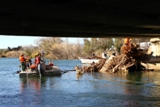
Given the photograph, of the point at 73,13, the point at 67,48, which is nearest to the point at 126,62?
the point at 73,13

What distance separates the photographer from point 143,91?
21.7 m

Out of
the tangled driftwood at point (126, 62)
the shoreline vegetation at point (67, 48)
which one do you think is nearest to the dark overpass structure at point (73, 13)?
the tangled driftwood at point (126, 62)

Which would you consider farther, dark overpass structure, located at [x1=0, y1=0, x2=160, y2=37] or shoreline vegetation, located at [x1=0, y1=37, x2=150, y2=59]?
shoreline vegetation, located at [x1=0, y1=37, x2=150, y2=59]

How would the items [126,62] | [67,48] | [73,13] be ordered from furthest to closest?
[67,48] → [126,62] → [73,13]

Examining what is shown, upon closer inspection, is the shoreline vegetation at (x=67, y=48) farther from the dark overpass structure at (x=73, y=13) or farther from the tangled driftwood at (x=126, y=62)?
the dark overpass structure at (x=73, y=13)

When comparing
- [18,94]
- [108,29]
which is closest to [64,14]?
[108,29]

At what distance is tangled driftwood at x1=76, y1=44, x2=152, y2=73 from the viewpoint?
1598 inches

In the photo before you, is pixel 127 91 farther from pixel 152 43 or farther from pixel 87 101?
pixel 152 43

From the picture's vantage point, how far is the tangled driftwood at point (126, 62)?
133 ft

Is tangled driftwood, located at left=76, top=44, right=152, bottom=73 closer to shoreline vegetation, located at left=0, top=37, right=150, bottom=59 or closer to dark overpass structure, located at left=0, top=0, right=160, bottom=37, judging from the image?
dark overpass structure, located at left=0, top=0, right=160, bottom=37

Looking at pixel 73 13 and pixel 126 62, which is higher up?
pixel 73 13

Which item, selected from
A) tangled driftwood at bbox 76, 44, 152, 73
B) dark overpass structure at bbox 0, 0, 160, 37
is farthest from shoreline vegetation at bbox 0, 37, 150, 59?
dark overpass structure at bbox 0, 0, 160, 37

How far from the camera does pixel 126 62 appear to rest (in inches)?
1618

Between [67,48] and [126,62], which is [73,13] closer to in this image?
[126,62]
